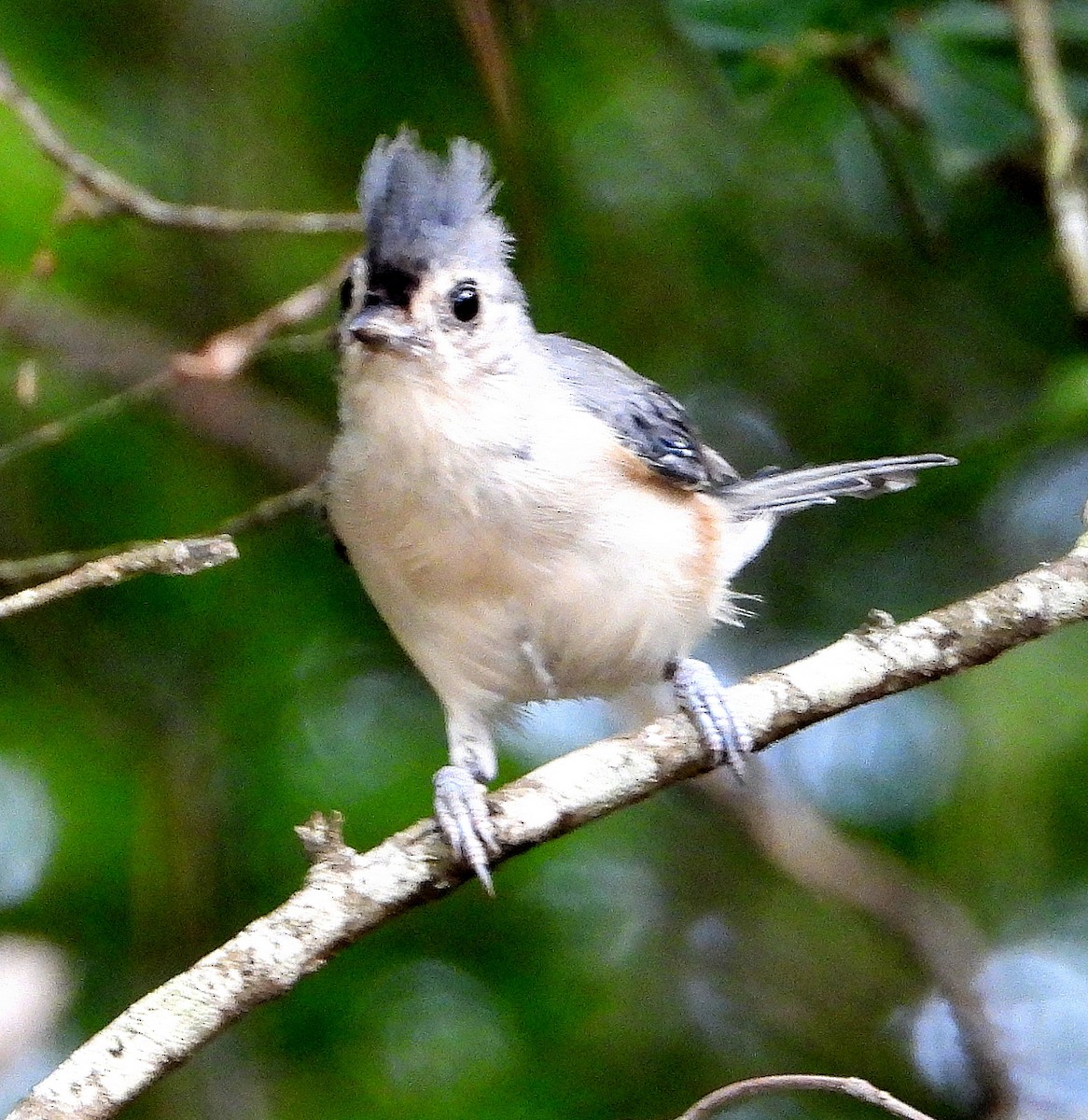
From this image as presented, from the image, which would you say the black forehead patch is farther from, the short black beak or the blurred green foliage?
the blurred green foliage

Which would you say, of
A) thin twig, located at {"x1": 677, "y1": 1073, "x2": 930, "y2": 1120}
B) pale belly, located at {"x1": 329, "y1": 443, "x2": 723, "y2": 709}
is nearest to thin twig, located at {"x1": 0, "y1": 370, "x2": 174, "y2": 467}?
pale belly, located at {"x1": 329, "y1": 443, "x2": 723, "y2": 709}

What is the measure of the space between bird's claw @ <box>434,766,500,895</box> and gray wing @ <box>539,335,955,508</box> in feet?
2.35

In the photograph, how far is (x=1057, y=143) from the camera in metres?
2.97

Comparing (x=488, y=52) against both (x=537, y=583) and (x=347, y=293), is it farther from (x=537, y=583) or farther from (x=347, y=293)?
(x=537, y=583)

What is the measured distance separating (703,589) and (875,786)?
0.81 meters

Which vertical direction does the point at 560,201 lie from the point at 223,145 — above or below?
below

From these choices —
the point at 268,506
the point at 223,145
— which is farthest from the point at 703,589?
the point at 223,145

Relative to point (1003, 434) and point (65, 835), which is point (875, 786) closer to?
point (1003, 434)

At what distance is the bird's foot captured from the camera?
2.22m

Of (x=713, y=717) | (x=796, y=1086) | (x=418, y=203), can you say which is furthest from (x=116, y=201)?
(x=796, y=1086)

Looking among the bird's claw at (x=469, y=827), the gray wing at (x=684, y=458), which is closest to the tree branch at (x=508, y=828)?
Answer: the bird's claw at (x=469, y=827)

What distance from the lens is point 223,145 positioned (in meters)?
3.59

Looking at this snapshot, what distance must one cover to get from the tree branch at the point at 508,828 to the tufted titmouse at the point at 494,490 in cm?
13

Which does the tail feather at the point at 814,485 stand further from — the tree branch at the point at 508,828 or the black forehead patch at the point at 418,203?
the black forehead patch at the point at 418,203
